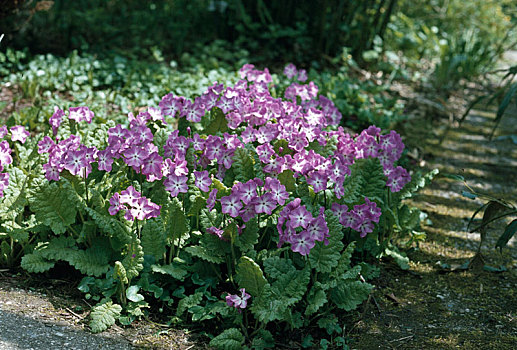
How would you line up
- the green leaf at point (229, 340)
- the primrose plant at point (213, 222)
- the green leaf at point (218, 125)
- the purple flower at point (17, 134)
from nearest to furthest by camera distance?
the green leaf at point (229, 340), the primrose plant at point (213, 222), the purple flower at point (17, 134), the green leaf at point (218, 125)

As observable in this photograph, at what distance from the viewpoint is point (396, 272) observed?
2.55 meters

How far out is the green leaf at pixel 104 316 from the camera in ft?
6.17

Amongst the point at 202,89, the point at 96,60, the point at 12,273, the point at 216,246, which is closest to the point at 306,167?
the point at 216,246

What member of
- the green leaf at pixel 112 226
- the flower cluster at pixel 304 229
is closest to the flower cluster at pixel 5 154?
the green leaf at pixel 112 226

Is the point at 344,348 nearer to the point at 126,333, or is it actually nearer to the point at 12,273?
the point at 126,333

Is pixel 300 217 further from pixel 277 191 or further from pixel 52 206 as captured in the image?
pixel 52 206

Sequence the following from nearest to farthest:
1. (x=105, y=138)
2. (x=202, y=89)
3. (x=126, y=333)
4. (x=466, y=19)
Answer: (x=126, y=333), (x=105, y=138), (x=202, y=89), (x=466, y=19)

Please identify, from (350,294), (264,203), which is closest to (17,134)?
(264,203)

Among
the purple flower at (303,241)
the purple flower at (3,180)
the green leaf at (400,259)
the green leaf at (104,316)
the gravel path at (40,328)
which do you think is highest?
the purple flower at (303,241)

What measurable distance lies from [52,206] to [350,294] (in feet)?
3.94

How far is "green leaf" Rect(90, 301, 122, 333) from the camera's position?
188 centimetres

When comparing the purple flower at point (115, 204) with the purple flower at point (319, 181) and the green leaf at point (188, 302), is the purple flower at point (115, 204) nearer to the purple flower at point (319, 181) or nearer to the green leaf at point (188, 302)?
the green leaf at point (188, 302)

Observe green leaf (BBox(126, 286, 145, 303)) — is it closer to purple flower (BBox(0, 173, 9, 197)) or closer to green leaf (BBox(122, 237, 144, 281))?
A: green leaf (BBox(122, 237, 144, 281))

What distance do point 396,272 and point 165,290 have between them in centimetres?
108
